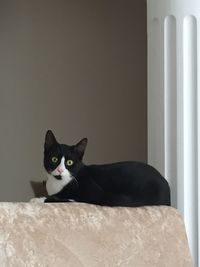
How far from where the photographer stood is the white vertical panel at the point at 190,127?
41.6 inches

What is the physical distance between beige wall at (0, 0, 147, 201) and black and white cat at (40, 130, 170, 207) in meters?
0.52

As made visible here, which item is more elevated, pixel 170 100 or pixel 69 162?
pixel 170 100

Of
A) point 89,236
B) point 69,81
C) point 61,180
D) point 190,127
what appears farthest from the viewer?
point 69,81

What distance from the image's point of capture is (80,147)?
1283mm

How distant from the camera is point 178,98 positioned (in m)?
1.09

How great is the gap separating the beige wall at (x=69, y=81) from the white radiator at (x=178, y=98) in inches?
25.0

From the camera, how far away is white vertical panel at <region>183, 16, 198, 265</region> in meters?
1.06

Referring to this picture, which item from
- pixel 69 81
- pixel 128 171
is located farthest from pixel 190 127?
pixel 69 81

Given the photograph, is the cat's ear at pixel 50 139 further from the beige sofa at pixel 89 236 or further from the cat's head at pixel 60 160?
the beige sofa at pixel 89 236

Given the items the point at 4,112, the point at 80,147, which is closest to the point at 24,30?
the point at 4,112

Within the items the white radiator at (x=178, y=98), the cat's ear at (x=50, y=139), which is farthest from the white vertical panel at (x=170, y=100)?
the cat's ear at (x=50, y=139)

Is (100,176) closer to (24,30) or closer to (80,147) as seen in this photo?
(80,147)

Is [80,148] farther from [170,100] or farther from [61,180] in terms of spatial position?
[170,100]

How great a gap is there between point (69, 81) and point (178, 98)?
2.44 feet
